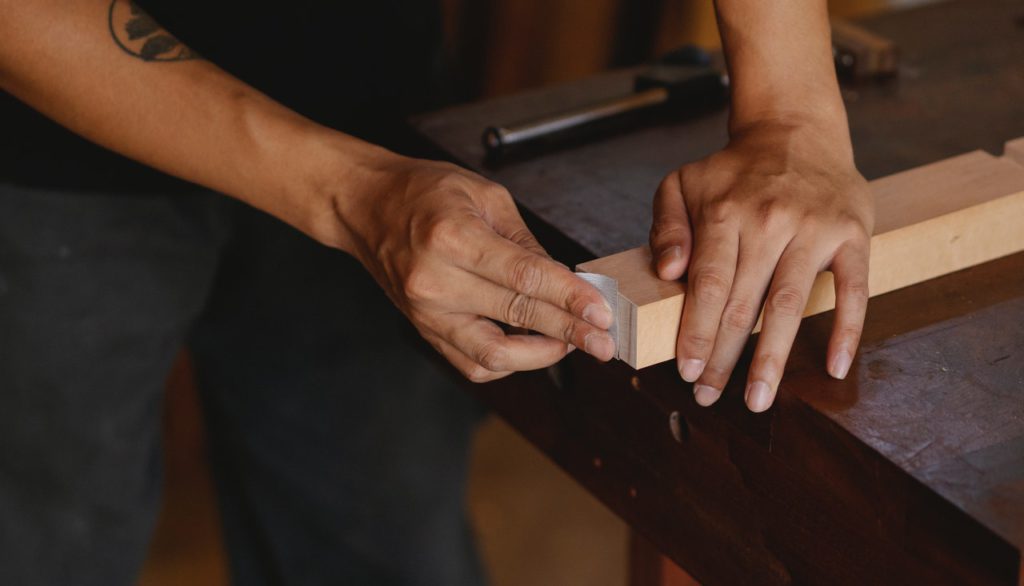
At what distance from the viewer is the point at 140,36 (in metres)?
0.90

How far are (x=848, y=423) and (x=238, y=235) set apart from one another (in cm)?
80

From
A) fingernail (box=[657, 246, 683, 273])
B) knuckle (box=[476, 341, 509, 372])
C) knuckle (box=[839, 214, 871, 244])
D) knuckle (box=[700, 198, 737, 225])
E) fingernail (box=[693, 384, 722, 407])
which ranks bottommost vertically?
knuckle (box=[476, 341, 509, 372])

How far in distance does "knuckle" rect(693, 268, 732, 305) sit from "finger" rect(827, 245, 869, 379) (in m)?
0.07

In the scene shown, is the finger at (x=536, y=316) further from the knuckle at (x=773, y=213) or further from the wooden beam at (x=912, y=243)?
the knuckle at (x=773, y=213)

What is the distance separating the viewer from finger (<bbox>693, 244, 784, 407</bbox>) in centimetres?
71

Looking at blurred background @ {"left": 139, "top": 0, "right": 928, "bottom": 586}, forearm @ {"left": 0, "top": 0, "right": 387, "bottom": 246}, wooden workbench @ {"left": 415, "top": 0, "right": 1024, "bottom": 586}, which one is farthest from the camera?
blurred background @ {"left": 139, "top": 0, "right": 928, "bottom": 586}

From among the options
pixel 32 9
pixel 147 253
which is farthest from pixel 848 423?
pixel 147 253

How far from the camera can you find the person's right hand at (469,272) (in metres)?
0.71

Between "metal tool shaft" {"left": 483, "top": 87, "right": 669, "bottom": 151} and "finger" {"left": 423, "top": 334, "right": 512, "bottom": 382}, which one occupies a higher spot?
"metal tool shaft" {"left": 483, "top": 87, "right": 669, "bottom": 151}

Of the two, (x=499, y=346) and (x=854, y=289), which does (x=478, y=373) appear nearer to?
(x=499, y=346)

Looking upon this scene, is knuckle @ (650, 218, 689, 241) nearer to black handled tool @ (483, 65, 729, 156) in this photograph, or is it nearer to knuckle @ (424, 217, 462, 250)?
knuckle @ (424, 217, 462, 250)

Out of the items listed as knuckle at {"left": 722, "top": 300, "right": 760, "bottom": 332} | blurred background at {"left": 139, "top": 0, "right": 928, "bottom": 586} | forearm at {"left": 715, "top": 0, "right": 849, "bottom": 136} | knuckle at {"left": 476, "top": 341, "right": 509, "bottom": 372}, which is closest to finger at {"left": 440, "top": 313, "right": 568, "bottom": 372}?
knuckle at {"left": 476, "top": 341, "right": 509, "bottom": 372}

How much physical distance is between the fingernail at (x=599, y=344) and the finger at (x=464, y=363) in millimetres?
76

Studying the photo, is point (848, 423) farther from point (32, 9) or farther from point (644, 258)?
point (32, 9)
